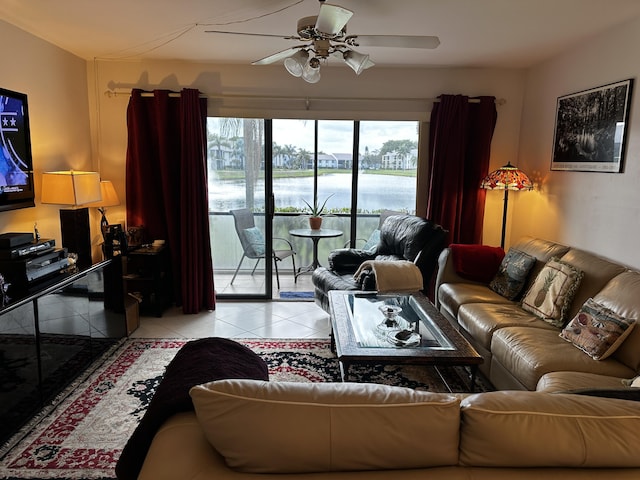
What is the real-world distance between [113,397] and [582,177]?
360 cm

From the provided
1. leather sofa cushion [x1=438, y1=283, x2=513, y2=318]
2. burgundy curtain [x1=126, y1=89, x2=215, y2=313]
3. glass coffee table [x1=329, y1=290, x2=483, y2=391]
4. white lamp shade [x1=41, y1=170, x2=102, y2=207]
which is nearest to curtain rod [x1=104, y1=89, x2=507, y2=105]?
burgundy curtain [x1=126, y1=89, x2=215, y2=313]

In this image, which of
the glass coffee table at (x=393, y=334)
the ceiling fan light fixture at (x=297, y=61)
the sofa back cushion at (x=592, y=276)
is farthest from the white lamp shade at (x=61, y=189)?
the sofa back cushion at (x=592, y=276)

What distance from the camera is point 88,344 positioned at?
10.2ft

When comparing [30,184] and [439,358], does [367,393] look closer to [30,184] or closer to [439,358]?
[439,358]

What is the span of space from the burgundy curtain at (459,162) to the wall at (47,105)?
320 centimetres

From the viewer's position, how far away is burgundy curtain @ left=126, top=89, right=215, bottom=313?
4094 mm

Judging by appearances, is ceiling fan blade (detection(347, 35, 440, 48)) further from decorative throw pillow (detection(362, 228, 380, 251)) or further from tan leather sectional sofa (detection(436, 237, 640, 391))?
decorative throw pillow (detection(362, 228, 380, 251))

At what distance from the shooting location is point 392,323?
2.84 m

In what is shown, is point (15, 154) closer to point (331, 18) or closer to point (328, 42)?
point (328, 42)

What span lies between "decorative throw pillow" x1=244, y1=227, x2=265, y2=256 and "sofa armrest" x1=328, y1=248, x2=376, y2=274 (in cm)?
82

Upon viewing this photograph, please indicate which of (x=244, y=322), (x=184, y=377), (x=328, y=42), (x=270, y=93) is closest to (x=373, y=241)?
(x=244, y=322)

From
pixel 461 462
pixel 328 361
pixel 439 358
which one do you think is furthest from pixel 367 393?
pixel 328 361

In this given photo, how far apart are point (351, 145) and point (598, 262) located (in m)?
2.50

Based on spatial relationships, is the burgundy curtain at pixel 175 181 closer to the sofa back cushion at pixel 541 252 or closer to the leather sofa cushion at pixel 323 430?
the sofa back cushion at pixel 541 252
